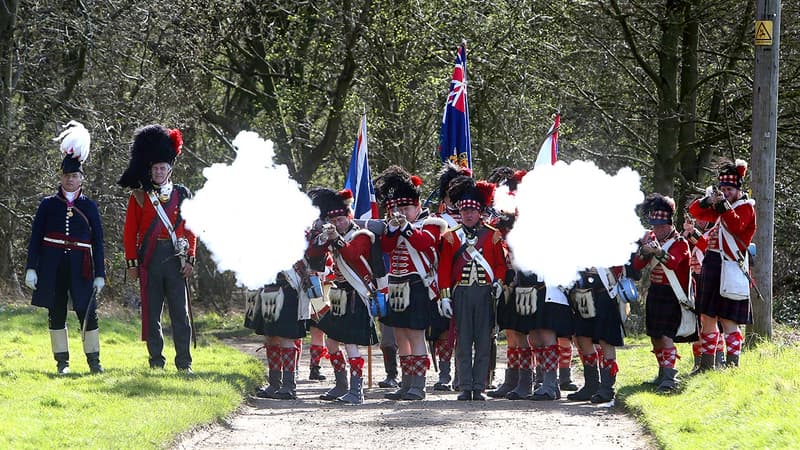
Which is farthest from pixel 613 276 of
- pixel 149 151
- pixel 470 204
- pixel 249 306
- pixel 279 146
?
pixel 279 146

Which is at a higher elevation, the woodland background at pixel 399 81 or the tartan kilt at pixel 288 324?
the woodland background at pixel 399 81

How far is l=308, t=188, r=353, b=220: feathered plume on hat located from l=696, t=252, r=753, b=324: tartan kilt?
341cm

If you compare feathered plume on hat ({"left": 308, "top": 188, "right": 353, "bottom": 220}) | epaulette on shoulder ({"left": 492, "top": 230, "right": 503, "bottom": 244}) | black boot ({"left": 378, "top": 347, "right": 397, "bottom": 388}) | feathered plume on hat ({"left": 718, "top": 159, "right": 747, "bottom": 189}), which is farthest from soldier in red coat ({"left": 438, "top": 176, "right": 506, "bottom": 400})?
feathered plume on hat ({"left": 718, "top": 159, "right": 747, "bottom": 189})

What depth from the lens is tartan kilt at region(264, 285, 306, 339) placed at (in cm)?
1128

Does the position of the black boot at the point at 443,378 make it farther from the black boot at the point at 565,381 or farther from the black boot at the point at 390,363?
the black boot at the point at 565,381

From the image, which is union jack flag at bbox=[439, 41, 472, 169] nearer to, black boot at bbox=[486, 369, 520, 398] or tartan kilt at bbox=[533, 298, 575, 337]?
black boot at bbox=[486, 369, 520, 398]

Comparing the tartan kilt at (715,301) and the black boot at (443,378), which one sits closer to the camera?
the tartan kilt at (715,301)

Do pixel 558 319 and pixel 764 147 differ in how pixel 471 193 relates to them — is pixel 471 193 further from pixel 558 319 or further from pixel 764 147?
pixel 764 147

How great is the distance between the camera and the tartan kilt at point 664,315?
11.2 metres

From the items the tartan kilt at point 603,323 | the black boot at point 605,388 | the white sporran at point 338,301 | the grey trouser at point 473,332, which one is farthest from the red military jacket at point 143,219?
the black boot at point 605,388

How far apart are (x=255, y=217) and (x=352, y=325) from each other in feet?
4.37

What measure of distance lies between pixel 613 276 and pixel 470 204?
147cm

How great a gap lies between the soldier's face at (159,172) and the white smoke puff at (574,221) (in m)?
3.38

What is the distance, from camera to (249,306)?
11695 millimetres
